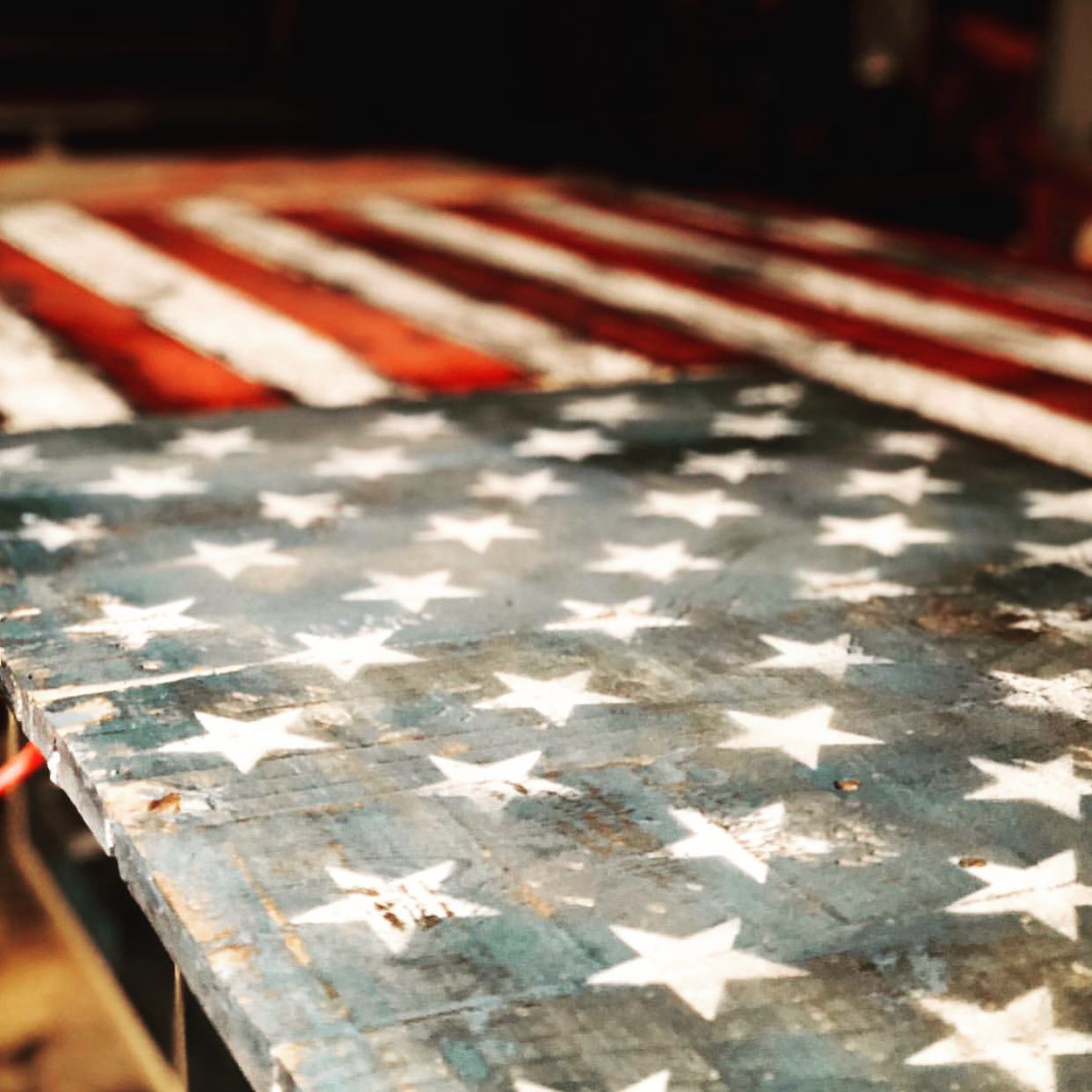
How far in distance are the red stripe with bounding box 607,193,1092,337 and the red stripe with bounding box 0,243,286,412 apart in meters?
2.30

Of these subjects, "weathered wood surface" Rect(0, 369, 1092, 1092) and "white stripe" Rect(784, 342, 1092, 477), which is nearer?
"weathered wood surface" Rect(0, 369, 1092, 1092)

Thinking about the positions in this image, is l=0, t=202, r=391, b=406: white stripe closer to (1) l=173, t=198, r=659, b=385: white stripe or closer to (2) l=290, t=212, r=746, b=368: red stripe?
(1) l=173, t=198, r=659, b=385: white stripe

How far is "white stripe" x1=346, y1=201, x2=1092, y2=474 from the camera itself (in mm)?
3424

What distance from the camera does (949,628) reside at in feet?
7.58

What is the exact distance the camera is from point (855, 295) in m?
4.86

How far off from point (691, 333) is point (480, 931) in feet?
9.98

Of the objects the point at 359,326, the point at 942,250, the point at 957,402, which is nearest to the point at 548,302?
the point at 359,326

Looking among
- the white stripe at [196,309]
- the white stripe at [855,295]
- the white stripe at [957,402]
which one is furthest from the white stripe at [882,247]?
the white stripe at [196,309]

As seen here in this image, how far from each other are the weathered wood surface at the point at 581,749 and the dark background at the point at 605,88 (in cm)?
453

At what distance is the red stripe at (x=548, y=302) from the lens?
4176mm

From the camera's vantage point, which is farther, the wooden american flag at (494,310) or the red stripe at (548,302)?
the red stripe at (548,302)

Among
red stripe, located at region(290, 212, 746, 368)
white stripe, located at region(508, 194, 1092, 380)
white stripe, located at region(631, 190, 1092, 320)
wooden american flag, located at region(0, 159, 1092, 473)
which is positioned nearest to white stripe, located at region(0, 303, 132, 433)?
wooden american flag, located at region(0, 159, 1092, 473)

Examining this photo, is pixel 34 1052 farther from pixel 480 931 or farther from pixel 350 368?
pixel 480 931

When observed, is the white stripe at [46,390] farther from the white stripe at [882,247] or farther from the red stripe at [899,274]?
the white stripe at [882,247]
